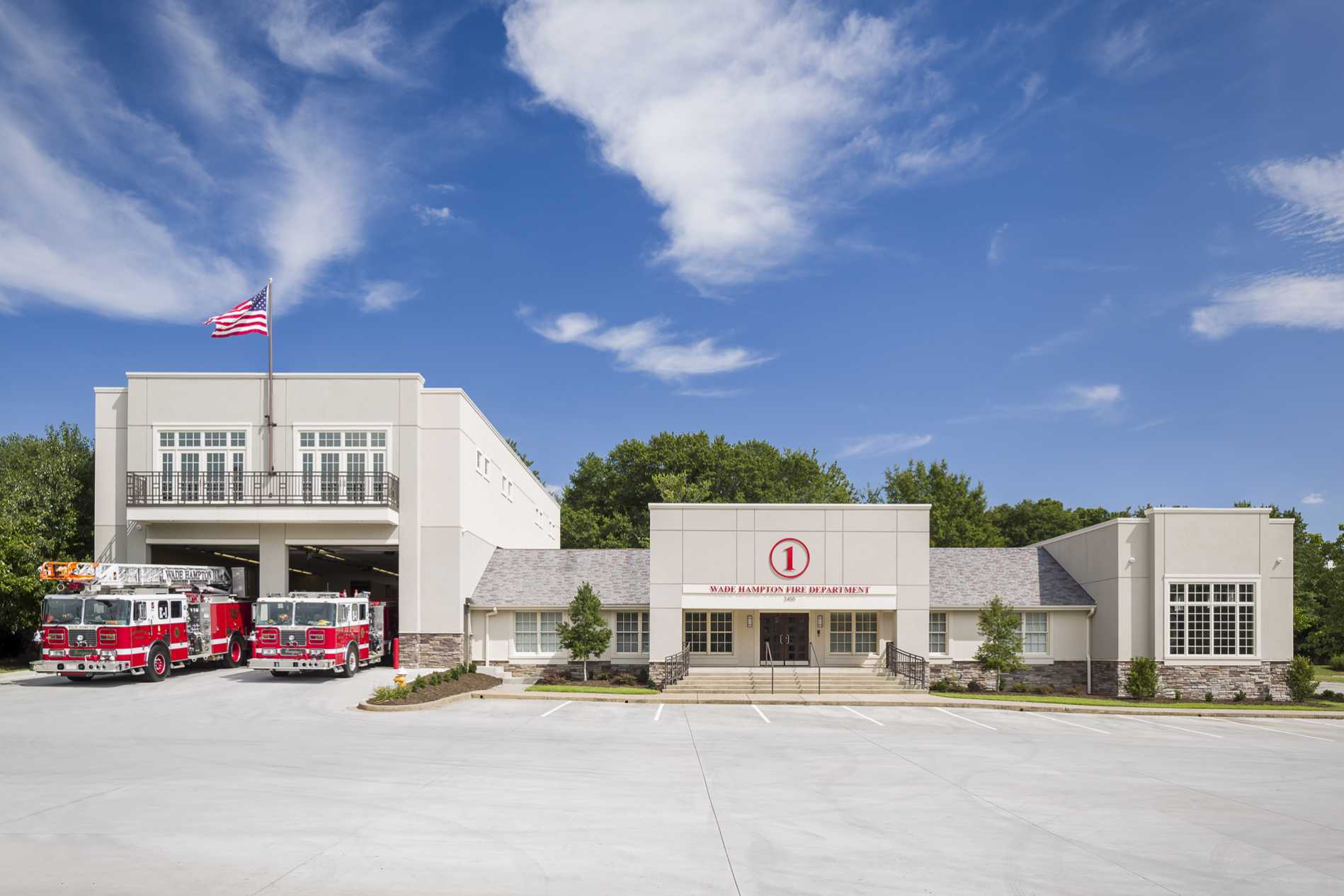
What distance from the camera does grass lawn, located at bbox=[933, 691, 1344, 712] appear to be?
31.1 meters

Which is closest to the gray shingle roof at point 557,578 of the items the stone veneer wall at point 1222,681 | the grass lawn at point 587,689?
the grass lawn at point 587,689

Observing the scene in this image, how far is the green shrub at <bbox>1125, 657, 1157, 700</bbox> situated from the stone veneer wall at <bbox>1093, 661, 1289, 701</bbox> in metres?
0.63

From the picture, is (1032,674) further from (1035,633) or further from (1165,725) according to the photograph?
(1165,725)

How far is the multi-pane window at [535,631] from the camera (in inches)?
1531

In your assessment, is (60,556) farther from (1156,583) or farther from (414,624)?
(1156,583)

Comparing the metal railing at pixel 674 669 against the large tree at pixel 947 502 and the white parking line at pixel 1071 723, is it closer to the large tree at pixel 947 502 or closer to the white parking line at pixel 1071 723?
the white parking line at pixel 1071 723

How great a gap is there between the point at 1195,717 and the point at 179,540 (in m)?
33.7

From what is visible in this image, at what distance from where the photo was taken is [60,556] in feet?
129

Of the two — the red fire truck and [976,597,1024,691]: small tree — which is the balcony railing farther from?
[976,597,1024,691]: small tree

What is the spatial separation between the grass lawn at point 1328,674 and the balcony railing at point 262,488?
41.1 meters

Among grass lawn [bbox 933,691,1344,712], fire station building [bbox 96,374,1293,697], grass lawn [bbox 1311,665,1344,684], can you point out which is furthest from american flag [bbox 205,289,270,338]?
grass lawn [bbox 1311,665,1344,684]

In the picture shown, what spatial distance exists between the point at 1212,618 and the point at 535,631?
79.8 ft

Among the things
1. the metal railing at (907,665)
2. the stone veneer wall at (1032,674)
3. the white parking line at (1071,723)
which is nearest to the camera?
the white parking line at (1071,723)

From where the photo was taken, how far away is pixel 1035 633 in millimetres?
38438
